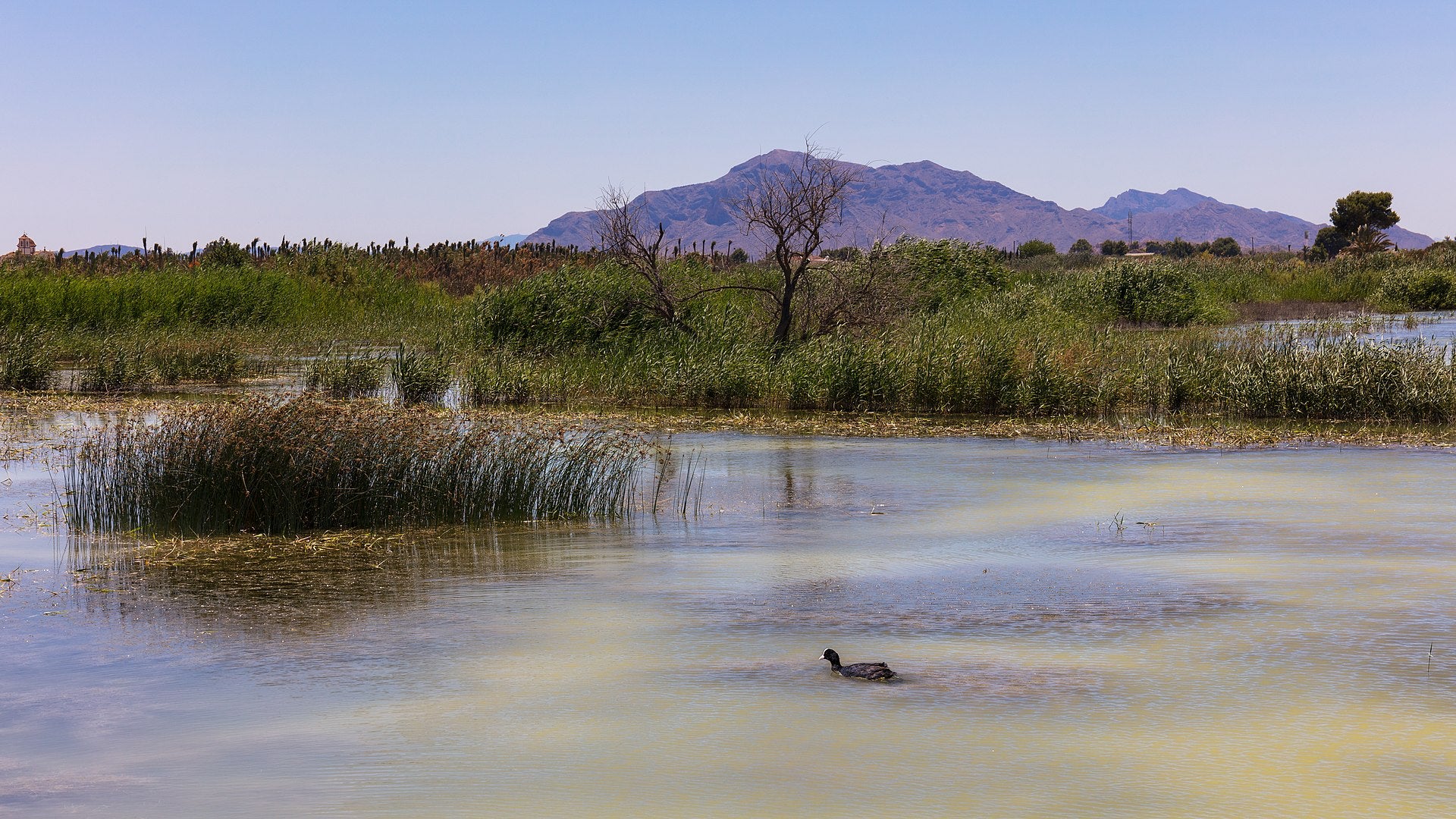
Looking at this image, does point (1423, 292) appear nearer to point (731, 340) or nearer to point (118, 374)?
point (731, 340)

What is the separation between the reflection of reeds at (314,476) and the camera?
38.4 feet

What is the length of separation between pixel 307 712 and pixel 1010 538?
687 cm

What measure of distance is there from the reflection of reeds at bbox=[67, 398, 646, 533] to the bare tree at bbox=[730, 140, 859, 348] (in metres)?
12.8

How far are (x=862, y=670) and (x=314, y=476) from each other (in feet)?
Answer: 21.2

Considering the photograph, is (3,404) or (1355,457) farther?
(3,404)

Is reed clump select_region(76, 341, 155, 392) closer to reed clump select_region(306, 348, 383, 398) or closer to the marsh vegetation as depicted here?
the marsh vegetation

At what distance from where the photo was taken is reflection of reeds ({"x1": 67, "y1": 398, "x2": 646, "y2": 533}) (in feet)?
38.4

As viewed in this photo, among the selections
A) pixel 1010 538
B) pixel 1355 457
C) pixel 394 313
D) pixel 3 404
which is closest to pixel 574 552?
pixel 1010 538

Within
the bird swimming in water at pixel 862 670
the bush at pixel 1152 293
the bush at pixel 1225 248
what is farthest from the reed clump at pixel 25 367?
the bush at pixel 1225 248

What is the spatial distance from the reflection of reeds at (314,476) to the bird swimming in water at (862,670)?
19.6 feet

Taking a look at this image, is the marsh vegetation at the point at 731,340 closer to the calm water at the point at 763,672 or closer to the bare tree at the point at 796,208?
the bare tree at the point at 796,208

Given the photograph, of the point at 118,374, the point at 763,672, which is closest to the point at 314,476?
the point at 763,672

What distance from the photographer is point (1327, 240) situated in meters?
92.9

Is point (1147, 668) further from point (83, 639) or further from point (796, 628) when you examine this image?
point (83, 639)
